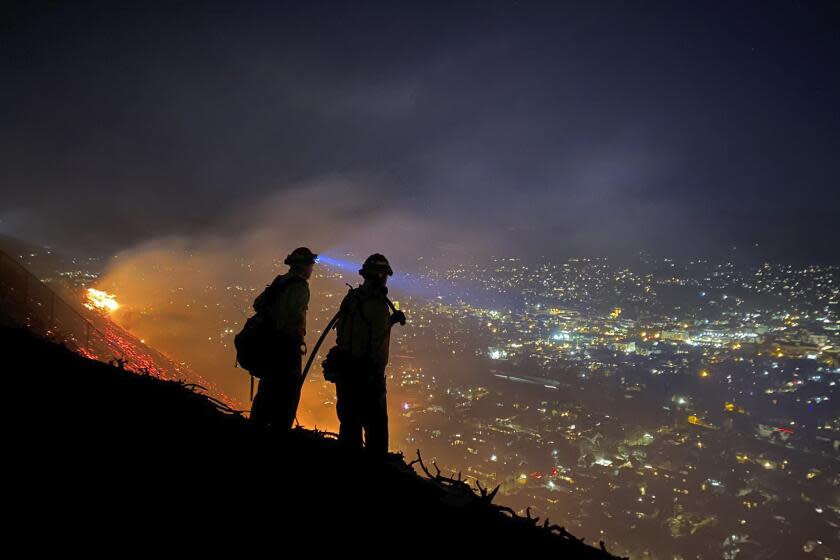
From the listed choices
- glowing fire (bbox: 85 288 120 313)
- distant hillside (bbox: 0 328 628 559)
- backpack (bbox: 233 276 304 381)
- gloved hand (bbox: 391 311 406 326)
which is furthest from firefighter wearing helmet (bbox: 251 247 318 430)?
glowing fire (bbox: 85 288 120 313)

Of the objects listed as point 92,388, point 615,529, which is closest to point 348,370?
point 92,388

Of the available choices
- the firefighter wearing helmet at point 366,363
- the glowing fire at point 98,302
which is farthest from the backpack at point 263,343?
the glowing fire at point 98,302

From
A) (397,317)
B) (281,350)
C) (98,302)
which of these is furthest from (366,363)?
(98,302)

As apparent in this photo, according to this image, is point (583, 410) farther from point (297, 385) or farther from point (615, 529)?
point (297, 385)

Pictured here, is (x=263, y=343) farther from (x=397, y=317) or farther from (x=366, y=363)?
(x=397, y=317)

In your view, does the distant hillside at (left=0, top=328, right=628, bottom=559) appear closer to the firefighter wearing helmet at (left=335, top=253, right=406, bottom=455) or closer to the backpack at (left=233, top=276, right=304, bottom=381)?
the firefighter wearing helmet at (left=335, top=253, right=406, bottom=455)

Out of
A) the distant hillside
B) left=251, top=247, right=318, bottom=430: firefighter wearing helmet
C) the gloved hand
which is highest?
the gloved hand
